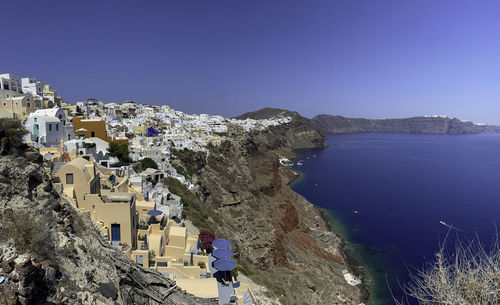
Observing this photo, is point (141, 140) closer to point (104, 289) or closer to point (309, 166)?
point (104, 289)

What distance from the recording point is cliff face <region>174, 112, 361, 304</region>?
88.8ft

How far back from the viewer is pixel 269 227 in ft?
116

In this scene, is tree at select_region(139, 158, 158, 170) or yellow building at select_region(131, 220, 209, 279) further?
tree at select_region(139, 158, 158, 170)

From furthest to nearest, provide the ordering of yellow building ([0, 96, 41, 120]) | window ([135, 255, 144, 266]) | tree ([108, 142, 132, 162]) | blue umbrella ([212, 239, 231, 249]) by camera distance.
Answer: tree ([108, 142, 132, 162]) → yellow building ([0, 96, 41, 120]) → blue umbrella ([212, 239, 231, 249]) → window ([135, 255, 144, 266])

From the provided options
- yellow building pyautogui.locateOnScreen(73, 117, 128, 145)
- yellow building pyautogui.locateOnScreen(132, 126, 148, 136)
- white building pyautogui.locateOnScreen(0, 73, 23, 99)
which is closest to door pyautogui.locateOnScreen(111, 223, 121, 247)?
yellow building pyautogui.locateOnScreen(73, 117, 128, 145)

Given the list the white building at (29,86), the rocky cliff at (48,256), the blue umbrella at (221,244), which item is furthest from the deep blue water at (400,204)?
the white building at (29,86)

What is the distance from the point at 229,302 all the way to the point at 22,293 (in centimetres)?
1048

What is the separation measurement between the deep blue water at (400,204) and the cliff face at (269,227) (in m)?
5.81

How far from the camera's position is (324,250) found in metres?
40.5

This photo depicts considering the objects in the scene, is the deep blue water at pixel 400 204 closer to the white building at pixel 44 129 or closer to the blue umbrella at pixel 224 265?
the blue umbrella at pixel 224 265

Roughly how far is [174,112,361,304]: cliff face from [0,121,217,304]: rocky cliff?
14.3m

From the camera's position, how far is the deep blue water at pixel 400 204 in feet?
138

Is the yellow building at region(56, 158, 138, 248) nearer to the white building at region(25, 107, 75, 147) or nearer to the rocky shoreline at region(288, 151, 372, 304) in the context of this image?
the white building at region(25, 107, 75, 147)

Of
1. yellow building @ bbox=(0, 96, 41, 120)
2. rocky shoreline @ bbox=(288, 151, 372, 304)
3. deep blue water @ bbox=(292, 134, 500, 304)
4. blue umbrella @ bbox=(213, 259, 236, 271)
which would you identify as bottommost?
rocky shoreline @ bbox=(288, 151, 372, 304)
